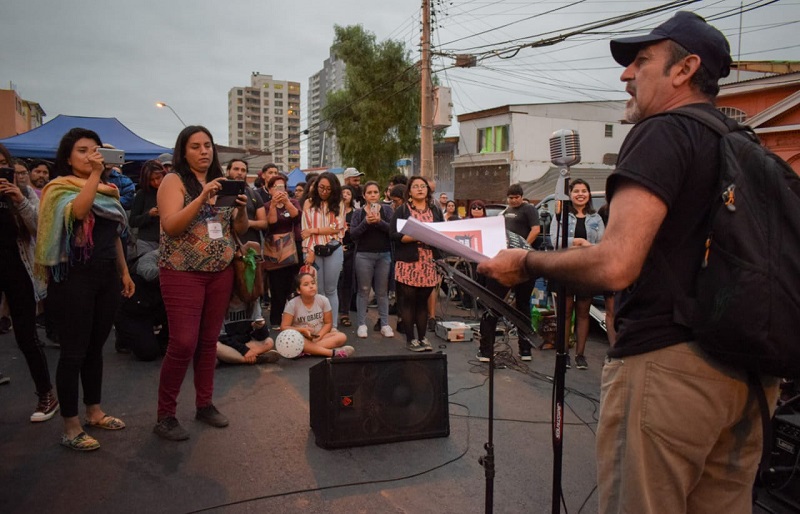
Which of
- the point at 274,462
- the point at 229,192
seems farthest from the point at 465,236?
the point at 274,462

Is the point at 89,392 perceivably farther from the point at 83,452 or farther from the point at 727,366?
the point at 727,366

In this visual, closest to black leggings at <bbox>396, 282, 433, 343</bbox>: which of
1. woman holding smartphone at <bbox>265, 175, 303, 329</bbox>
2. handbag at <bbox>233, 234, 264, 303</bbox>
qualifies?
woman holding smartphone at <bbox>265, 175, 303, 329</bbox>

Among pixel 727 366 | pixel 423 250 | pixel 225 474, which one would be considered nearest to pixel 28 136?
pixel 423 250

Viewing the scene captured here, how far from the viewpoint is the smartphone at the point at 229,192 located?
379 centimetres

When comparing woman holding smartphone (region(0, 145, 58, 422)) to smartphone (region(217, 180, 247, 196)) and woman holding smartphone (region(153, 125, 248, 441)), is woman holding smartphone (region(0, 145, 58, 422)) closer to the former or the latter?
woman holding smartphone (region(153, 125, 248, 441))

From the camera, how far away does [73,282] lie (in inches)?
142

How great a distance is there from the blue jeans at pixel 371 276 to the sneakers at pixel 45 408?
388 centimetres

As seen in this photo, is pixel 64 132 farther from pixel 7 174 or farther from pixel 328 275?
pixel 7 174

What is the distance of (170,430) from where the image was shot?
3908 millimetres

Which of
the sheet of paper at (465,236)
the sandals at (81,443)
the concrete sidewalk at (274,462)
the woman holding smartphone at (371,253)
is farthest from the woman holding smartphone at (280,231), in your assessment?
the sheet of paper at (465,236)

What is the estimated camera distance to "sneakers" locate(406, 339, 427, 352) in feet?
21.3

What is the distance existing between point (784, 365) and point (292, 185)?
1871cm

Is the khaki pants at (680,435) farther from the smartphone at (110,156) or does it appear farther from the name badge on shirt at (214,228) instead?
the smartphone at (110,156)

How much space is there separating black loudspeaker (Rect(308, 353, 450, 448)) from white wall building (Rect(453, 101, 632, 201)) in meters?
29.3
